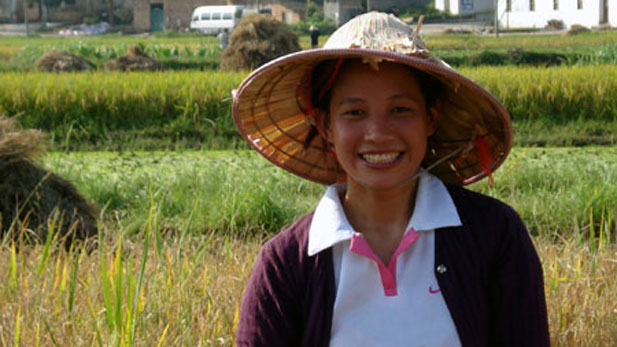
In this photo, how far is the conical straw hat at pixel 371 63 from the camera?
2.20m

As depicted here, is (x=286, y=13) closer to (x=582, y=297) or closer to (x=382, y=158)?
(x=582, y=297)

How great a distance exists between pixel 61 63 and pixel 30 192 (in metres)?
11.1

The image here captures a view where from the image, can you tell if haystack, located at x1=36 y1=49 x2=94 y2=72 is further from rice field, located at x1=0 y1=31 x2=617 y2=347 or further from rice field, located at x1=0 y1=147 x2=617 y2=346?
rice field, located at x1=0 y1=147 x2=617 y2=346

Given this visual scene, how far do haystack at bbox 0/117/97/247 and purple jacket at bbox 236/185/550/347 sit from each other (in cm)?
308

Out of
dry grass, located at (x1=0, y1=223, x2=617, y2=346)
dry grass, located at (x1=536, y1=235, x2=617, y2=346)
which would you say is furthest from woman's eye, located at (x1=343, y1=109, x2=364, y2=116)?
dry grass, located at (x1=536, y1=235, x2=617, y2=346)

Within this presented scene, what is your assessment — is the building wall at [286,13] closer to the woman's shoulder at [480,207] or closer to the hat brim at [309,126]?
the hat brim at [309,126]

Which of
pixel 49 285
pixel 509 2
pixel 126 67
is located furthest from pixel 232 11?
pixel 49 285

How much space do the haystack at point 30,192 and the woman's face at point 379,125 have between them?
10.2 feet

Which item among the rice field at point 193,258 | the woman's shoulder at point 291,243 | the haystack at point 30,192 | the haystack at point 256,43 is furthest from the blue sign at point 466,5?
the woman's shoulder at point 291,243

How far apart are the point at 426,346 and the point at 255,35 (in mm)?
13446

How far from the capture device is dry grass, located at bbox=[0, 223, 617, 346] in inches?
114

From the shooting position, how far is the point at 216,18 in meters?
38.0

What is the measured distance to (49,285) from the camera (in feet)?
11.4

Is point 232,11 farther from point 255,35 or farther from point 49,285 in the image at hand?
point 49,285
